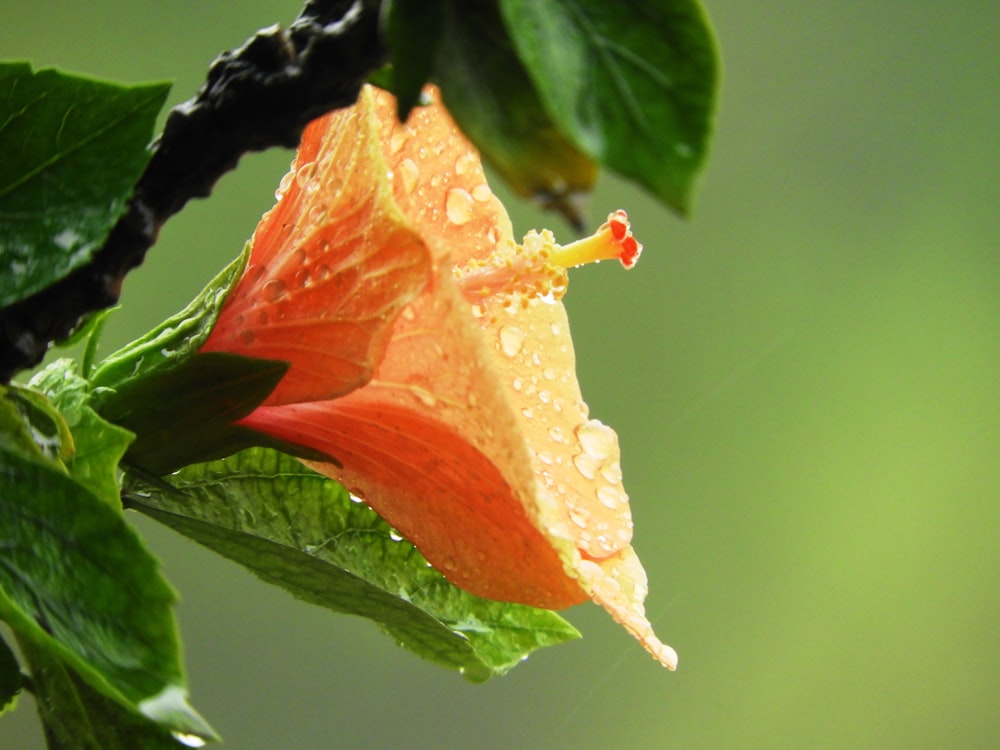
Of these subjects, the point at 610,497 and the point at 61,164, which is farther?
the point at 610,497

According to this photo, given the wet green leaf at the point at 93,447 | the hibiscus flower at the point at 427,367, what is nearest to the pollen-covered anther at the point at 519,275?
the hibiscus flower at the point at 427,367

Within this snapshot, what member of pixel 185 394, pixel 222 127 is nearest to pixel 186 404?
pixel 185 394

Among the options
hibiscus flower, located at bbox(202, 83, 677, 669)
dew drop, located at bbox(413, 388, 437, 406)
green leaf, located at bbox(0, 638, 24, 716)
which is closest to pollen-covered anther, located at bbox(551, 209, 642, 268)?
hibiscus flower, located at bbox(202, 83, 677, 669)

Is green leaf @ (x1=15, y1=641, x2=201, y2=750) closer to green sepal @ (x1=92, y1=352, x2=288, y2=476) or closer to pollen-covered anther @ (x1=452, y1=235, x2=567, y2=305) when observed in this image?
green sepal @ (x1=92, y1=352, x2=288, y2=476)

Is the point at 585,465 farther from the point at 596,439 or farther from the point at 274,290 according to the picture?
the point at 274,290

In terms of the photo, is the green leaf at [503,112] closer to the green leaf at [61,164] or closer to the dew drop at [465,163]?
the green leaf at [61,164]

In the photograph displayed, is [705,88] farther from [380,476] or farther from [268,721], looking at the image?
[268,721]
